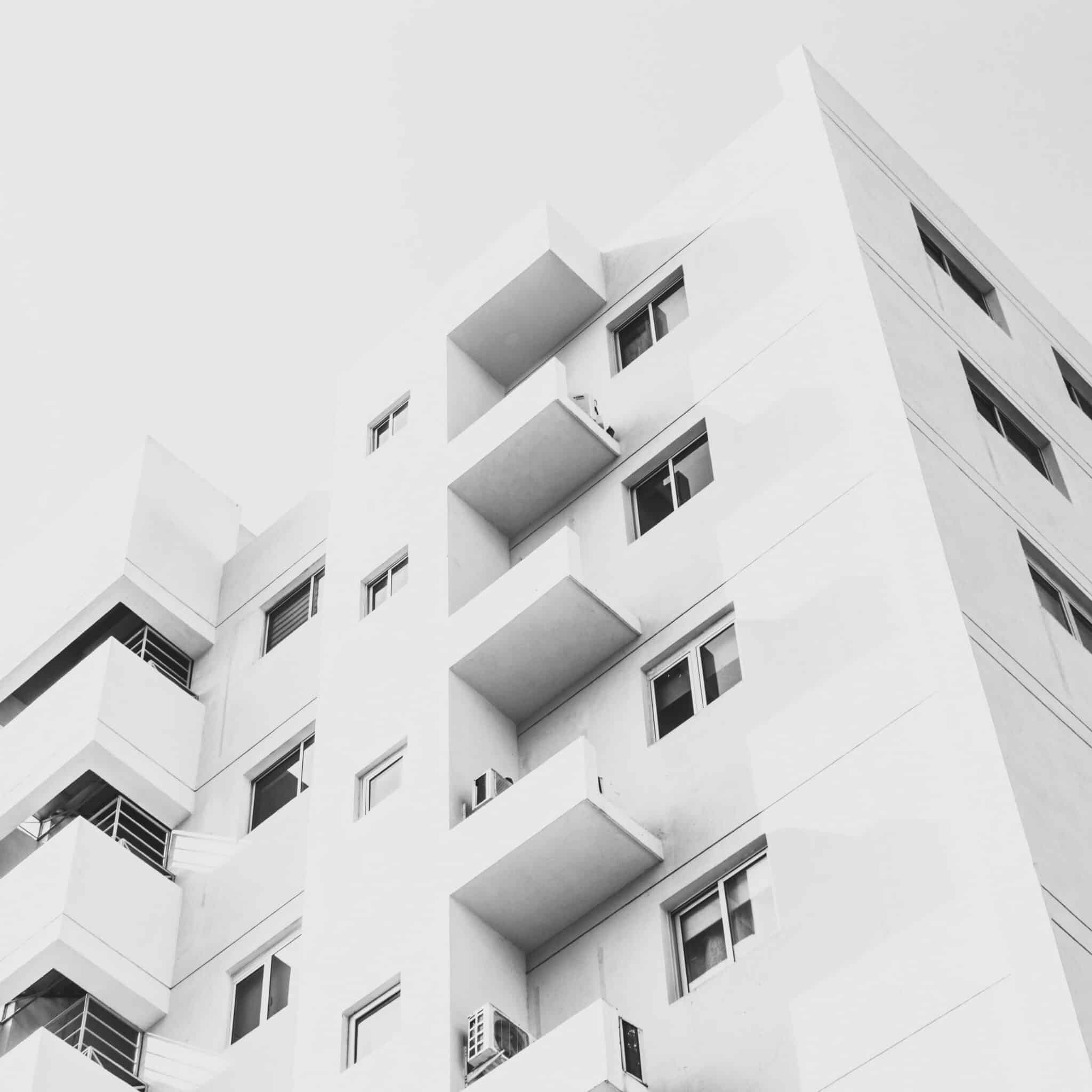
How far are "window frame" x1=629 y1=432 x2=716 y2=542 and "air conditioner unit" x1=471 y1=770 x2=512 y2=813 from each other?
3.83 meters

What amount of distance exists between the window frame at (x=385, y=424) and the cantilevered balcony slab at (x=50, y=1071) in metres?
9.96

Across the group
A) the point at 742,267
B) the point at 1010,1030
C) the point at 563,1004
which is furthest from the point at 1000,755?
the point at 742,267

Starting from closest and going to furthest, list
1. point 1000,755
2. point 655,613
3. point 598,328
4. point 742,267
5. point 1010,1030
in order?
point 1010,1030, point 1000,755, point 655,613, point 742,267, point 598,328

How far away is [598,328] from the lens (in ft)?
88.5

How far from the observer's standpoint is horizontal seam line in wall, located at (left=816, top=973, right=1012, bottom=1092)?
1521 cm

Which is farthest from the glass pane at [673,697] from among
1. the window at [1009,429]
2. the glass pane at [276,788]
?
the glass pane at [276,788]

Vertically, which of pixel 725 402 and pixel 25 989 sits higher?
pixel 725 402

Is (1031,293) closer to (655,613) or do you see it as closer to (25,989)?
(655,613)

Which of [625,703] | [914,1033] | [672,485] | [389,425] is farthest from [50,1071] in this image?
[914,1033]

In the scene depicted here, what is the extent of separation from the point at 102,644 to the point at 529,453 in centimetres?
912

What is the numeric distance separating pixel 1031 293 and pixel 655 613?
10280mm

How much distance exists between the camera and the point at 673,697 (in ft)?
68.4

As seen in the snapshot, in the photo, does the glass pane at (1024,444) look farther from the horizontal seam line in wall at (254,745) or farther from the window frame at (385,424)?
the horizontal seam line in wall at (254,745)

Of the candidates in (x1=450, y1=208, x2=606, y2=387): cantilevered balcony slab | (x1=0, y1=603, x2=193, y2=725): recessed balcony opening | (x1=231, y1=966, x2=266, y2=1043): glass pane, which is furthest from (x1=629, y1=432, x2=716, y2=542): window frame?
(x1=0, y1=603, x2=193, y2=725): recessed balcony opening
